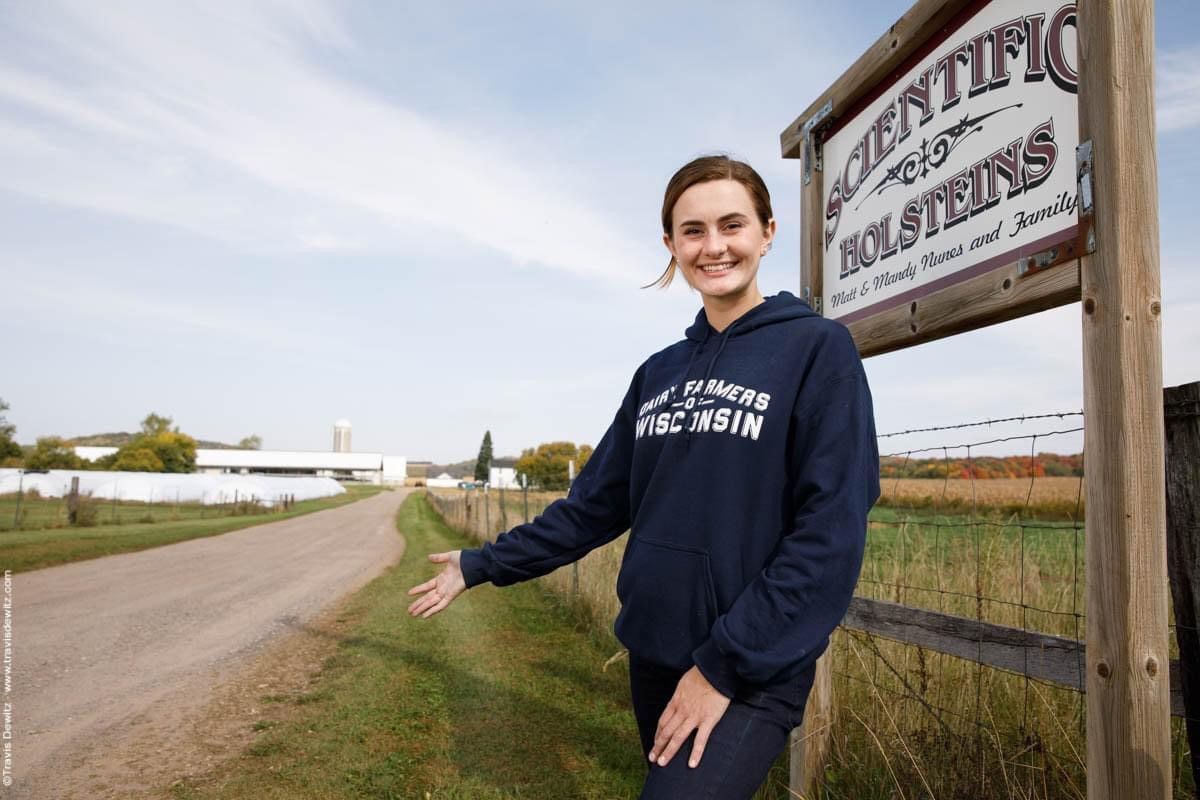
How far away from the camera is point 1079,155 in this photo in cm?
198

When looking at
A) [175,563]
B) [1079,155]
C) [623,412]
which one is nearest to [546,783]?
[623,412]

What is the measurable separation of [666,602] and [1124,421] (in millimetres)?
1073

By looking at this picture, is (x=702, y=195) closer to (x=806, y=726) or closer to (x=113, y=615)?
(x=806, y=726)

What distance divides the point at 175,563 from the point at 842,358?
1393 cm

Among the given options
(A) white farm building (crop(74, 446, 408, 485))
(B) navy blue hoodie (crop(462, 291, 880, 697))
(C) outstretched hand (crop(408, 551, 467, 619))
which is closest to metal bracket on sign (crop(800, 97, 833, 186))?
(B) navy blue hoodie (crop(462, 291, 880, 697))

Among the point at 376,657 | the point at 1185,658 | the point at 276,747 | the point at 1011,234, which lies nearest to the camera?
the point at 1185,658

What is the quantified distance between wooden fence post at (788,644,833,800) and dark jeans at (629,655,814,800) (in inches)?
67.2

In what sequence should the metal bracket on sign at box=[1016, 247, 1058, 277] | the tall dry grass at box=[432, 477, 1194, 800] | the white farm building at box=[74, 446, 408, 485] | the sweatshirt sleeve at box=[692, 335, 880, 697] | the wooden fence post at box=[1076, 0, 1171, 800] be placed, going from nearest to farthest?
the sweatshirt sleeve at box=[692, 335, 880, 697] < the wooden fence post at box=[1076, 0, 1171, 800] < the metal bracket on sign at box=[1016, 247, 1058, 277] < the tall dry grass at box=[432, 477, 1194, 800] < the white farm building at box=[74, 446, 408, 485]

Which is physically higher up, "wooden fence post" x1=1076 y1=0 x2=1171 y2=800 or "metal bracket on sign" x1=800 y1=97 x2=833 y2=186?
"metal bracket on sign" x1=800 y1=97 x2=833 y2=186

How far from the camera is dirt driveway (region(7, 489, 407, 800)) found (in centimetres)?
430

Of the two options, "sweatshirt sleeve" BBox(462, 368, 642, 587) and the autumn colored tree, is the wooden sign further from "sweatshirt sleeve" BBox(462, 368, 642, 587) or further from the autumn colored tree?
the autumn colored tree

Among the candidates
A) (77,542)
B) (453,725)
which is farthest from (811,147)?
(77,542)

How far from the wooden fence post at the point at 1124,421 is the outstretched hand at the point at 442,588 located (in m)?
1.62

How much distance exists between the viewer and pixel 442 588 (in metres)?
2.38
